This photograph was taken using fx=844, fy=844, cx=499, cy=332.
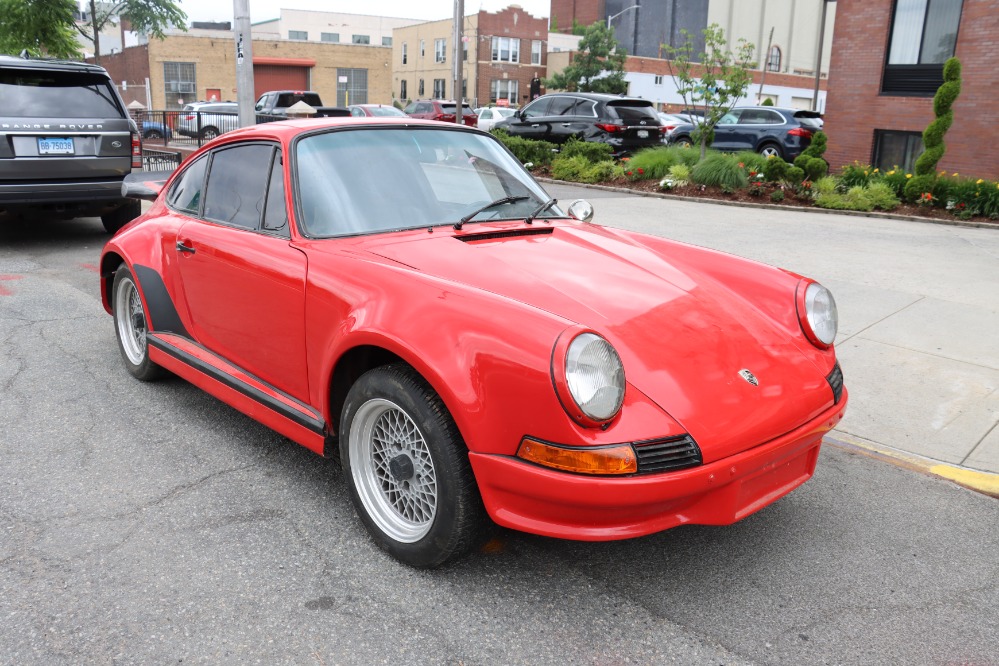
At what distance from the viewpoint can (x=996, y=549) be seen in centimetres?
333

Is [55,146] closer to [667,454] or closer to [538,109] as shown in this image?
[667,454]

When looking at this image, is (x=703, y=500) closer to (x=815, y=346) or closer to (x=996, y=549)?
(x=815, y=346)

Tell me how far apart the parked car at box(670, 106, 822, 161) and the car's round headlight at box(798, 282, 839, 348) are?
1696 cm

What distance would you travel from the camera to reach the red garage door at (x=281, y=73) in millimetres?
57906

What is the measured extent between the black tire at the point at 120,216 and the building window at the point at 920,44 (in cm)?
1577

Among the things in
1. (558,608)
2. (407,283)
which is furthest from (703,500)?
(407,283)

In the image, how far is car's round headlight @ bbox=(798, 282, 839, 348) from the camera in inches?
137

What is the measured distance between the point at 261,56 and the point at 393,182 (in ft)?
194

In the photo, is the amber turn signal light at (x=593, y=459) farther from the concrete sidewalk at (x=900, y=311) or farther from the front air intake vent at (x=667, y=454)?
the concrete sidewalk at (x=900, y=311)

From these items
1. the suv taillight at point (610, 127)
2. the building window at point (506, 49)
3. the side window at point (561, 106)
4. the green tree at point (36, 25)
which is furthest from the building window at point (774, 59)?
the green tree at point (36, 25)

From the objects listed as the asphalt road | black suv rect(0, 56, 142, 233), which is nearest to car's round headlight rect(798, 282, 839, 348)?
the asphalt road

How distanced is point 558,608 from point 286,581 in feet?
3.13

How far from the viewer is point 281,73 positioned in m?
58.8

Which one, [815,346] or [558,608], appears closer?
[558,608]
